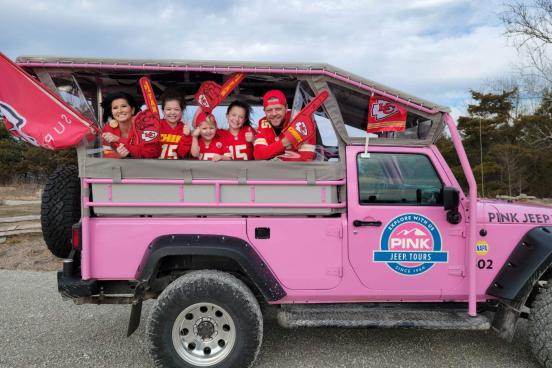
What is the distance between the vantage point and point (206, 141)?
12.2ft

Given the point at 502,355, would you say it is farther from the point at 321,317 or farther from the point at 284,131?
the point at 284,131

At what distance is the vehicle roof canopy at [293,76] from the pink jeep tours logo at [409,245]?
689 millimetres

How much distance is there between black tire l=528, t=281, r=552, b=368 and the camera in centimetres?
331

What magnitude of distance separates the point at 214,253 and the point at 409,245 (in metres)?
1.60

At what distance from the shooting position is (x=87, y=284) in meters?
3.29

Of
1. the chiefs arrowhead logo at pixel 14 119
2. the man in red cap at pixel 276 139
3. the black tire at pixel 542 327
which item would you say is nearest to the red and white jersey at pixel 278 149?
the man in red cap at pixel 276 139

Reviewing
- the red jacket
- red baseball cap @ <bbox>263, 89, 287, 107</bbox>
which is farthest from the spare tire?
red baseball cap @ <bbox>263, 89, 287, 107</bbox>

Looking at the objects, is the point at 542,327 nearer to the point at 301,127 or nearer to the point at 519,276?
the point at 519,276

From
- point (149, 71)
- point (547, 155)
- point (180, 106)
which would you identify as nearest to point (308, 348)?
point (180, 106)

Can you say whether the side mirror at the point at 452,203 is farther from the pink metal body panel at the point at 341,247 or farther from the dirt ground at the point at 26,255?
the dirt ground at the point at 26,255

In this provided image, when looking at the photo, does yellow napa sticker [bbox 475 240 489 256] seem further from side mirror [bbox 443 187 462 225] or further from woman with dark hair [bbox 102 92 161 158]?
woman with dark hair [bbox 102 92 161 158]

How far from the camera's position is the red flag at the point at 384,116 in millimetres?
3445

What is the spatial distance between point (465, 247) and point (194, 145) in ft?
8.08

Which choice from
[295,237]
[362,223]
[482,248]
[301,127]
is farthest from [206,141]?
[482,248]
